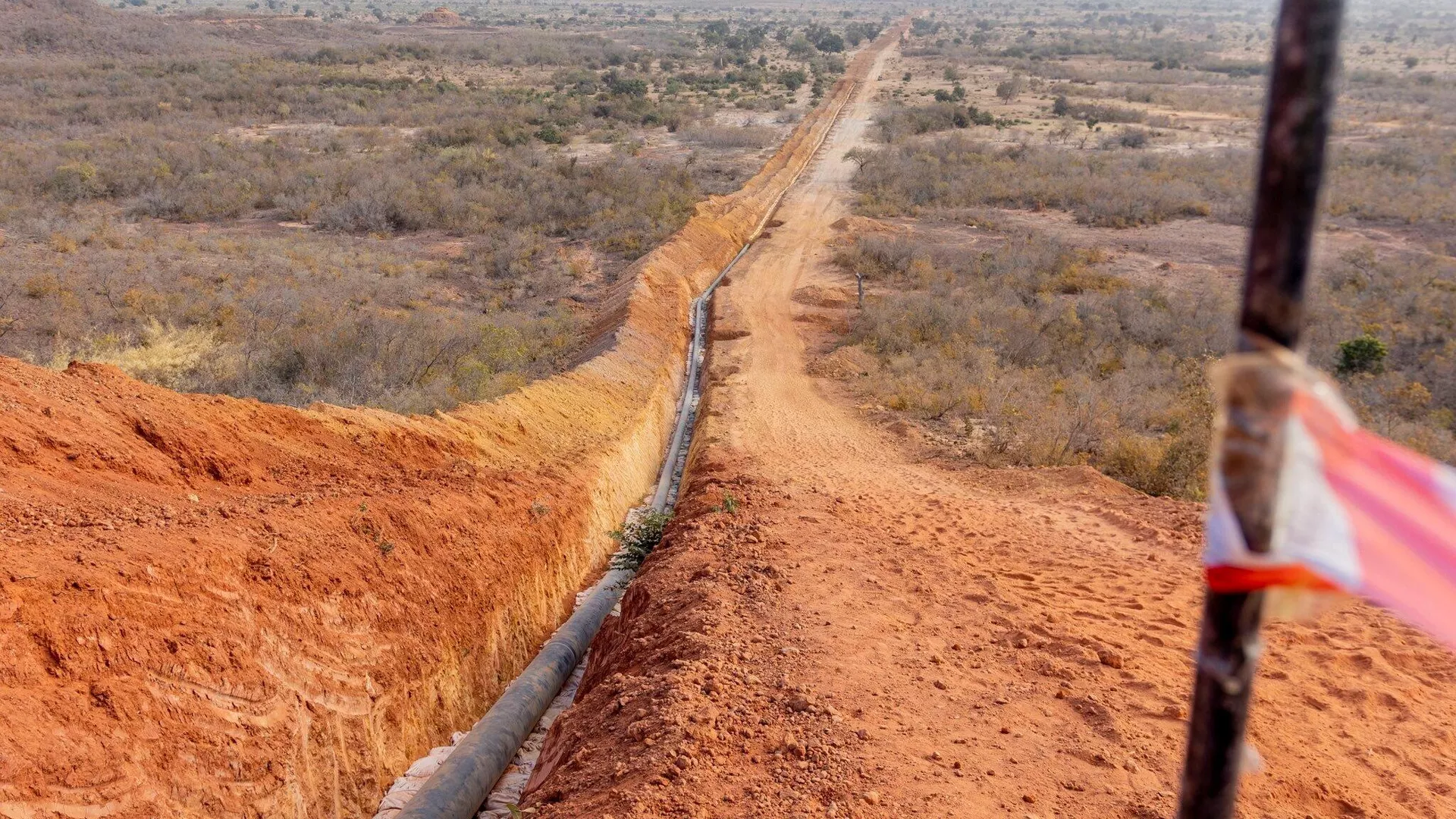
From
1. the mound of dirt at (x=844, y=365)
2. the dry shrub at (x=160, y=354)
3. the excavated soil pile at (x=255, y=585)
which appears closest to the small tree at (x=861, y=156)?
the mound of dirt at (x=844, y=365)

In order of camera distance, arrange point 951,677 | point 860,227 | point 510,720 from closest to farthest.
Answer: point 951,677 < point 510,720 < point 860,227

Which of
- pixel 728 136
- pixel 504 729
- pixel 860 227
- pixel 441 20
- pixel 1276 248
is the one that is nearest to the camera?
pixel 1276 248

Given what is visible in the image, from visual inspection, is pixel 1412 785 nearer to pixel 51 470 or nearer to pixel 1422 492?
pixel 1422 492

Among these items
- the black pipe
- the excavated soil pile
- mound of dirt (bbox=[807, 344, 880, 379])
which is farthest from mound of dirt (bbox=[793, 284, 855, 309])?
the black pipe

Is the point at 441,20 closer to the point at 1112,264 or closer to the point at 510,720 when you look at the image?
the point at 1112,264

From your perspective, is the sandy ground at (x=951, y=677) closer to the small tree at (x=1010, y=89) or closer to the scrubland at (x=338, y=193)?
the scrubland at (x=338, y=193)

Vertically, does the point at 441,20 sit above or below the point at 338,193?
above

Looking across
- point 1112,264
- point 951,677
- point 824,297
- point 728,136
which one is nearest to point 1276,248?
point 951,677
